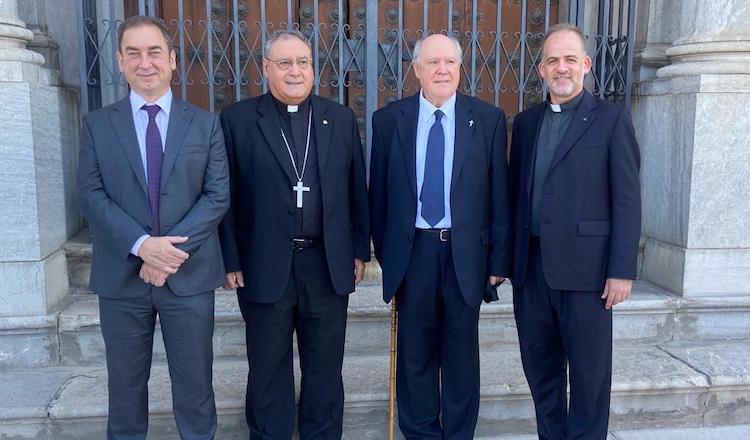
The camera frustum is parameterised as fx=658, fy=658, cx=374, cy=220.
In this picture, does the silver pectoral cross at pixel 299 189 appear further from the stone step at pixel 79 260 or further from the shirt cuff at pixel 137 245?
A: the stone step at pixel 79 260

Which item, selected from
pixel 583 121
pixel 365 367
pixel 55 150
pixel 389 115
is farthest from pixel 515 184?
pixel 55 150

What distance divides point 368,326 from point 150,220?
5.78ft

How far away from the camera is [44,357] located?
3736 millimetres

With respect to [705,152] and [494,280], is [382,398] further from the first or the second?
[705,152]

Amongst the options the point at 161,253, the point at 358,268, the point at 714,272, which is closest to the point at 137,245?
the point at 161,253

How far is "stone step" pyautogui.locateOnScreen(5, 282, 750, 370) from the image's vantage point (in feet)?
12.2

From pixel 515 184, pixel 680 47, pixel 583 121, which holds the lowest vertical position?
pixel 515 184

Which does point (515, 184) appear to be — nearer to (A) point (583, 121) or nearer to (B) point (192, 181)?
(A) point (583, 121)

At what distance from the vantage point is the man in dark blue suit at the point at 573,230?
272 cm

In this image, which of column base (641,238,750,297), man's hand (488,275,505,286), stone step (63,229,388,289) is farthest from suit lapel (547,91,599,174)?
stone step (63,229,388,289)

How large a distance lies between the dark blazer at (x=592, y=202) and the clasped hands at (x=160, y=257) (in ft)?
4.93

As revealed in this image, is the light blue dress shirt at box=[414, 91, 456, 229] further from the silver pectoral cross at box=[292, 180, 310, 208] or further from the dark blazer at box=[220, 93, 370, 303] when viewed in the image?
the silver pectoral cross at box=[292, 180, 310, 208]

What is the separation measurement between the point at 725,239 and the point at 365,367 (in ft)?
7.82

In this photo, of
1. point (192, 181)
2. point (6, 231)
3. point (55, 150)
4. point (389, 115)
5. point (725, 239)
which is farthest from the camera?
point (725, 239)
